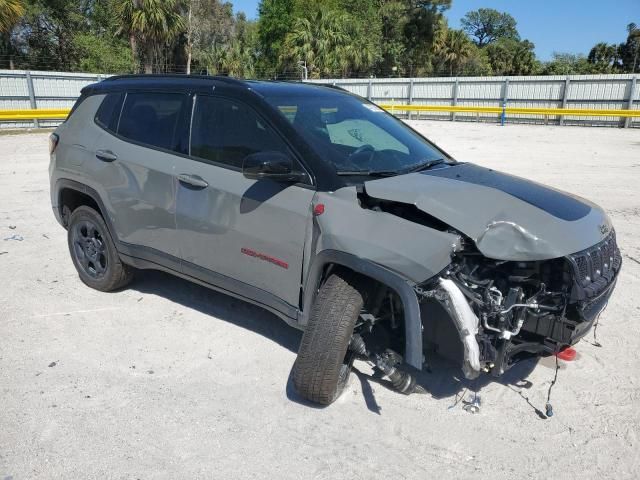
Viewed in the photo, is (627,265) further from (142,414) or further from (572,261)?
(142,414)

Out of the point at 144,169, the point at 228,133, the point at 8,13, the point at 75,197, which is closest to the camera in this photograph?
the point at 228,133

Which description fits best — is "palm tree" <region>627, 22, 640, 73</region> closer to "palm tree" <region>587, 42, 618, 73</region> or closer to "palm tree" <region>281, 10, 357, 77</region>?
"palm tree" <region>587, 42, 618, 73</region>

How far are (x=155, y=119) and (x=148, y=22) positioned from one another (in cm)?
2951

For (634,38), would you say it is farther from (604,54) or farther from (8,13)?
(8,13)

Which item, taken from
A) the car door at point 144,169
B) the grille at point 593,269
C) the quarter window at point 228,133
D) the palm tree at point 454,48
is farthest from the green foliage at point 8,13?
the palm tree at point 454,48

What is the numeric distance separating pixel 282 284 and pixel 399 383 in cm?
92

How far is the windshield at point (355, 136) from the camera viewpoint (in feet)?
11.1

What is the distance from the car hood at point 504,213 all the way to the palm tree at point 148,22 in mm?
30803

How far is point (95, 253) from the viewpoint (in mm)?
4680

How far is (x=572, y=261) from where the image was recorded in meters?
2.68

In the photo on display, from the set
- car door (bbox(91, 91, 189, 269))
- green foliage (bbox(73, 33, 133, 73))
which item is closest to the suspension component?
car door (bbox(91, 91, 189, 269))

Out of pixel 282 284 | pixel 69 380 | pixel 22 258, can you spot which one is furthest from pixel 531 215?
pixel 22 258

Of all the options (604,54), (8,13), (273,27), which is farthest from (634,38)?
(8,13)

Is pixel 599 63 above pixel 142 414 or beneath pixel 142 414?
above
